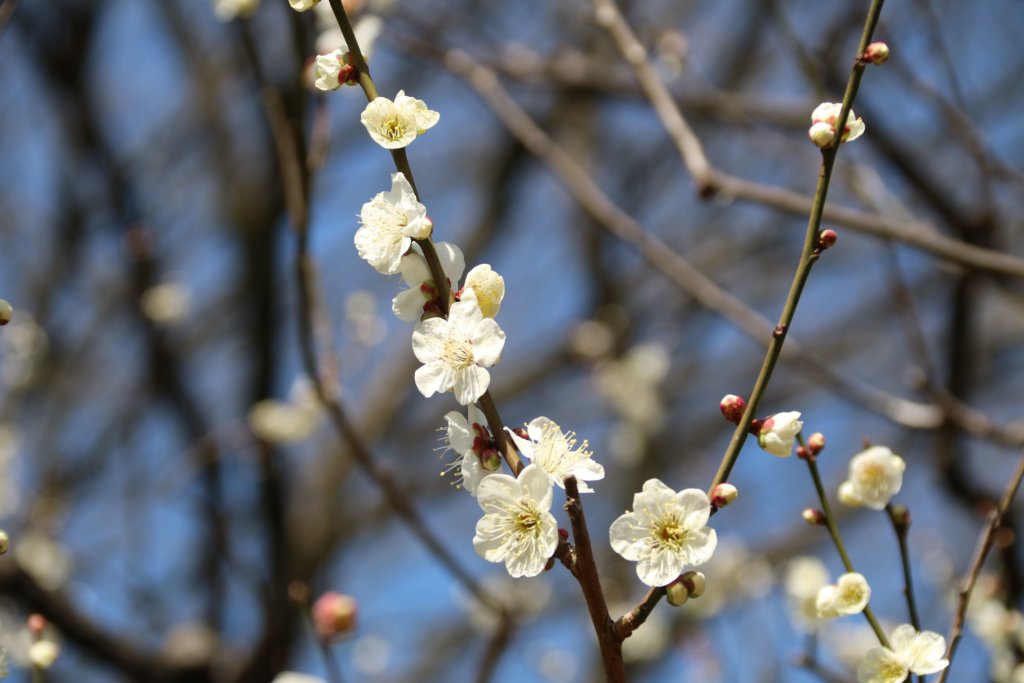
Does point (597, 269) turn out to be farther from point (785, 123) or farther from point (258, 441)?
point (258, 441)

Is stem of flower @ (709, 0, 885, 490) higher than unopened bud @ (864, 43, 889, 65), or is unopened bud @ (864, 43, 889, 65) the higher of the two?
unopened bud @ (864, 43, 889, 65)

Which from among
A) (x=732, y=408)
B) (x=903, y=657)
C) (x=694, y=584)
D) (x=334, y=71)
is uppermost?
(x=334, y=71)

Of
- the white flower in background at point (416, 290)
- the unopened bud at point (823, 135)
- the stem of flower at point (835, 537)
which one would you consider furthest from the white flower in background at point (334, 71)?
the stem of flower at point (835, 537)

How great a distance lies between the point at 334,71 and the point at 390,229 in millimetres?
236

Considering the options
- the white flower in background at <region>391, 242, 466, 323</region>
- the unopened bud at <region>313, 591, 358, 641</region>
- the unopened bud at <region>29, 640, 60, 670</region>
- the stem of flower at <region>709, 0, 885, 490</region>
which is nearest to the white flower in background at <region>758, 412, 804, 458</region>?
the stem of flower at <region>709, 0, 885, 490</region>

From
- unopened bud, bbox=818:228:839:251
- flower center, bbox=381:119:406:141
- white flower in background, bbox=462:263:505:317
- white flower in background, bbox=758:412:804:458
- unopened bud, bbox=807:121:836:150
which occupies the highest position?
flower center, bbox=381:119:406:141

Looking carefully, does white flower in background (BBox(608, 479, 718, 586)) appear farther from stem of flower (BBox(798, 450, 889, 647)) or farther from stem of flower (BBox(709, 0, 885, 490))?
stem of flower (BBox(798, 450, 889, 647))

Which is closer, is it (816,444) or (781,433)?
(781,433)

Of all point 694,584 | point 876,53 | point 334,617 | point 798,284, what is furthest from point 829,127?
point 334,617

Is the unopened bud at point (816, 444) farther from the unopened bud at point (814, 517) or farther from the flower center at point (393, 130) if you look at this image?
the flower center at point (393, 130)

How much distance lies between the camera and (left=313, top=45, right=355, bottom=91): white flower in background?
117cm

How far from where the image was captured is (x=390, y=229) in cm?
110

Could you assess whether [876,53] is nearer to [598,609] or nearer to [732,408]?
[732,408]

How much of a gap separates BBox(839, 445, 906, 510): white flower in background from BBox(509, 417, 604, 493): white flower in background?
1.14 feet
